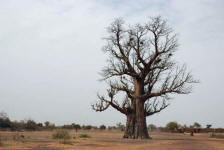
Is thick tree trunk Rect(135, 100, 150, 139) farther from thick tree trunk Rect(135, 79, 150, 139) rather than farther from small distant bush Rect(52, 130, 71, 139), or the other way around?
small distant bush Rect(52, 130, 71, 139)

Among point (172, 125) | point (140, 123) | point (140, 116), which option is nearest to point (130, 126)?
point (140, 123)

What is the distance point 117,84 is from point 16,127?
1912 centimetres

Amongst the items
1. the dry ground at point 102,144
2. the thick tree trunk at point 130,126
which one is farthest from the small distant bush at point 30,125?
the dry ground at point 102,144

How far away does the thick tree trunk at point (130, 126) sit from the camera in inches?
1005

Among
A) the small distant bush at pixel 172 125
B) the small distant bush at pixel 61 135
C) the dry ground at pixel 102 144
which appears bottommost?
the dry ground at pixel 102 144

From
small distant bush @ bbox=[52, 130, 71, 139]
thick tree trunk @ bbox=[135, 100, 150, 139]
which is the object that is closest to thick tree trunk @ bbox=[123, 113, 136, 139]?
thick tree trunk @ bbox=[135, 100, 150, 139]

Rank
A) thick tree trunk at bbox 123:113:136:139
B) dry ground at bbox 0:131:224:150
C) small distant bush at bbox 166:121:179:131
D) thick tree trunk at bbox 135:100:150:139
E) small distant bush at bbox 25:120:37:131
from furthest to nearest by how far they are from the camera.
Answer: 1. small distant bush at bbox 166:121:179:131
2. small distant bush at bbox 25:120:37:131
3. thick tree trunk at bbox 123:113:136:139
4. thick tree trunk at bbox 135:100:150:139
5. dry ground at bbox 0:131:224:150

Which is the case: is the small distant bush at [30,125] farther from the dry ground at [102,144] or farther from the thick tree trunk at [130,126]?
the dry ground at [102,144]

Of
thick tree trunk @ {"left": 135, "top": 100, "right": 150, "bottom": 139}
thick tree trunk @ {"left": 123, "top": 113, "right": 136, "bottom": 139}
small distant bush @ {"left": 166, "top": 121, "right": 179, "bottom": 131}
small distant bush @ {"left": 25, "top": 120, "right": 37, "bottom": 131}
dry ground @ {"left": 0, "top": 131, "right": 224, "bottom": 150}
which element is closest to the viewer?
dry ground @ {"left": 0, "top": 131, "right": 224, "bottom": 150}

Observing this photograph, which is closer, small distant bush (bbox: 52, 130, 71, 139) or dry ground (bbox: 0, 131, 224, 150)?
dry ground (bbox: 0, 131, 224, 150)

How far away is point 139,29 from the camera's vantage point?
84.9ft

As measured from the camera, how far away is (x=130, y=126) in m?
25.8

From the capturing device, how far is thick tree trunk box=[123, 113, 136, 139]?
25531 millimetres

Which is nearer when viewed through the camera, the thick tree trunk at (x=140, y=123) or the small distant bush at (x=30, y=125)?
the thick tree trunk at (x=140, y=123)
